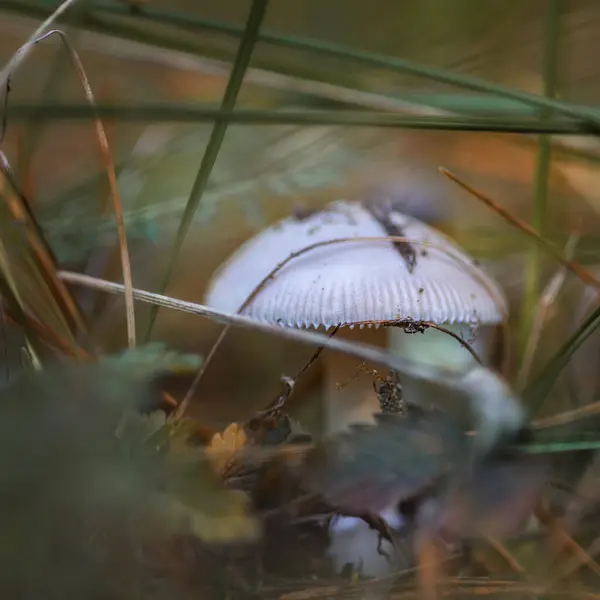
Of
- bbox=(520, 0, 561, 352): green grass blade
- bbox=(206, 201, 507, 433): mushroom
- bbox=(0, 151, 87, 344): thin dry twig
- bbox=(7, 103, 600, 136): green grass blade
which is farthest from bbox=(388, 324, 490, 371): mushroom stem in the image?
bbox=(0, 151, 87, 344): thin dry twig

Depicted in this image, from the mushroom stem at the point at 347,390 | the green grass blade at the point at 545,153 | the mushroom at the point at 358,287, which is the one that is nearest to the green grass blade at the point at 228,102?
the mushroom at the point at 358,287

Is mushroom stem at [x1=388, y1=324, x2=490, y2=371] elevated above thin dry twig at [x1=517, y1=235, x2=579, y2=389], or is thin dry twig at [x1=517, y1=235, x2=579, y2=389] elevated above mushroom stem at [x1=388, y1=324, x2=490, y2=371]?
thin dry twig at [x1=517, y1=235, x2=579, y2=389]

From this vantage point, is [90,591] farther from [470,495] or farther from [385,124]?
[385,124]

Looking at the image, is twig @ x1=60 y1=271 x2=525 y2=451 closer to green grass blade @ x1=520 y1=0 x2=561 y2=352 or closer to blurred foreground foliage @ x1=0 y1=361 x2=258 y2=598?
blurred foreground foliage @ x1=0 y1=361 x2=258 y2=598

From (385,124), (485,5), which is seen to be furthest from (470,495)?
(485,5)

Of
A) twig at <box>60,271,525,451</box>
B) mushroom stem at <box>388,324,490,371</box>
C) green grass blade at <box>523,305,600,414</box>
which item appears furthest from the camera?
mushroom stem at <box>388,324,490,371</box>

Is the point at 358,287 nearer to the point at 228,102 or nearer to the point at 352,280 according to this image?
the point at 352,280
